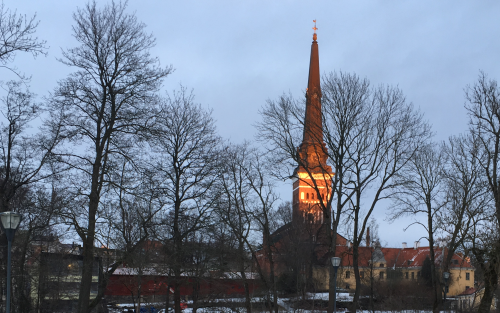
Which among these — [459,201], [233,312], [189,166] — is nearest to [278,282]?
[233,312]

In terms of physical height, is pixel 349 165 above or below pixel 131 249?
above

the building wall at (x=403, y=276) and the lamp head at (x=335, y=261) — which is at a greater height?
the lamp head at (x=335, y=261)

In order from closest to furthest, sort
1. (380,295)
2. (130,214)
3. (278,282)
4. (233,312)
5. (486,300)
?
(486,300)
(130,214)
(233,312)
(380,295)
(278,282)

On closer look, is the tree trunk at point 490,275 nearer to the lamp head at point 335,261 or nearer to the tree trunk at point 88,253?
the lamp head at point 335,261

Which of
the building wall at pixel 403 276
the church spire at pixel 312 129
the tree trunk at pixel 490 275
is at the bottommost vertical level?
the building wall at pixel 403 276

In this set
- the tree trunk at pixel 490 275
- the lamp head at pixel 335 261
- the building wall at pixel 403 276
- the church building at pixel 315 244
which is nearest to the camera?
the tree trunk at pixel 490 275

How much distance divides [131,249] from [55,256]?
1638 cm

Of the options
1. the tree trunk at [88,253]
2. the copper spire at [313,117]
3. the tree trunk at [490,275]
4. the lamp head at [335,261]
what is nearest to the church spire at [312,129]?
the copper spire at [313,117]

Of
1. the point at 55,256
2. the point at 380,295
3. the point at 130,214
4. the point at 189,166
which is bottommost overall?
the point at 380,295

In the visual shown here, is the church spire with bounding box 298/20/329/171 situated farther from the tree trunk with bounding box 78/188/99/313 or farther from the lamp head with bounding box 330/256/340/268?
the tree trunk with bounding box 78/188/99/313

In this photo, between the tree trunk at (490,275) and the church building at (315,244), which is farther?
the church building at (315,244)

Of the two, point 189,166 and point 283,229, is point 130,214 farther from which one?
point 283,229

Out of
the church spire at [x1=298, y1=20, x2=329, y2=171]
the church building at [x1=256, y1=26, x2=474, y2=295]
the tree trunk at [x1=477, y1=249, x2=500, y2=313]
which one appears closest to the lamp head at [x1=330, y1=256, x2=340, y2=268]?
the church building at [x1=256, y1=26, x2=474, y2=295]

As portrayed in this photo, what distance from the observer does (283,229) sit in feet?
221
